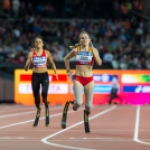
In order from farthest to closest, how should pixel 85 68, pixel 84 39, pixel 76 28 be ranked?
Answer: pixel 76 28, pixel 85 68, pixel 84 39

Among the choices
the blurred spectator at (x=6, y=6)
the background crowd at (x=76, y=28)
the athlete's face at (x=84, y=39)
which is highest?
the blurred spectator at (x=6, y=6)

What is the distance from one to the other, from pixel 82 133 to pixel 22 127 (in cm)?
218

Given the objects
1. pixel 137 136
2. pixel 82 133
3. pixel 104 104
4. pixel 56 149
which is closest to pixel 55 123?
pixel 82 133

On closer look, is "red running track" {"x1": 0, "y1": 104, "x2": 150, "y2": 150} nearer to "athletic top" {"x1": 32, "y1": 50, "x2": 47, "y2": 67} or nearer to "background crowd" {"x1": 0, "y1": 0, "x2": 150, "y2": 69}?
"athletic top" {"x1": 32, "y1": 50, "x2": 47, "y2": 67}

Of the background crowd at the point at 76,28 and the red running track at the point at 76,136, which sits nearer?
the red running track at the point at 76,136

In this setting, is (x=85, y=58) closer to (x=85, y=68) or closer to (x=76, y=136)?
(x=85, y=68)

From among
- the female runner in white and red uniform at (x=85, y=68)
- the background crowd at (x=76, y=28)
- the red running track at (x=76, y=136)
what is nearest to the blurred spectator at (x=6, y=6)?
the background crowd at (x=76, y=28)

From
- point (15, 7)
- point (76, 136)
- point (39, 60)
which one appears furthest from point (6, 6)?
point (76, 136)

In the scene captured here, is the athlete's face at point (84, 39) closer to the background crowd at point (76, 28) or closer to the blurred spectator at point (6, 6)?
the background crowd at point (76, 28)

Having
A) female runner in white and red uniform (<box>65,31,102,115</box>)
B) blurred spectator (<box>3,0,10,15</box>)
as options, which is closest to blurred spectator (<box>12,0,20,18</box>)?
blurred spectator (<box>3,0,10,15</box>)

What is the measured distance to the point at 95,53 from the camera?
13211 millimetres

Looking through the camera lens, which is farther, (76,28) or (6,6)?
(6,6)

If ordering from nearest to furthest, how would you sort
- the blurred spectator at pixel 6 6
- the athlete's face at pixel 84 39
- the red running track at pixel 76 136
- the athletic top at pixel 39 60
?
1. the red running track at pixel 76 136
2. the athlete's face at pixel 84 39
3. the athletic top at pixel 39 60
4. the blurred spectator at pixel 6 6

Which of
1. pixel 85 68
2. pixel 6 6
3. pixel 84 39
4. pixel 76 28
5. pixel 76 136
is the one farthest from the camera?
pixel 6 6
